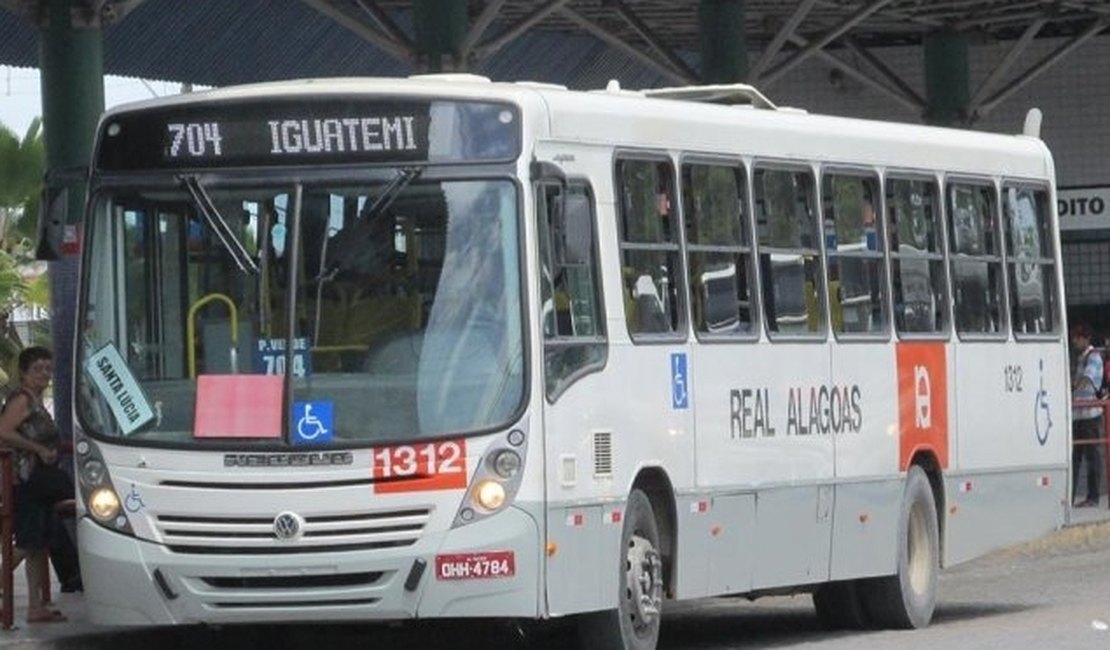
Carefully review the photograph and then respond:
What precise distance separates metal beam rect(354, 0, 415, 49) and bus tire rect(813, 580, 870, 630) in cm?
994

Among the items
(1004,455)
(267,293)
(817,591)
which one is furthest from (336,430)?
(1004,455)

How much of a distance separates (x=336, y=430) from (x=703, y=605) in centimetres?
740

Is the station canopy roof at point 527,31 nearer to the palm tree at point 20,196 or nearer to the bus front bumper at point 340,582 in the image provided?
the palm tree at point 20,196

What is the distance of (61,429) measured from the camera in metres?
18.6

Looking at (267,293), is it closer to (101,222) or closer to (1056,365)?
(101,222)

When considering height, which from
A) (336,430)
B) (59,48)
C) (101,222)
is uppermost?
(59,48)

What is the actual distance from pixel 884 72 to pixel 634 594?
22.6 metres

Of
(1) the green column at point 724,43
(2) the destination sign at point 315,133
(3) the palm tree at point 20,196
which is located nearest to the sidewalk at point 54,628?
(2) the destination sign at point 315,133

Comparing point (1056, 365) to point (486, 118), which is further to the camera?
point (1056, 365)

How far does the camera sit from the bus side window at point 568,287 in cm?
1357

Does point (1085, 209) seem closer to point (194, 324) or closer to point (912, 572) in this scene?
point (912, 572)

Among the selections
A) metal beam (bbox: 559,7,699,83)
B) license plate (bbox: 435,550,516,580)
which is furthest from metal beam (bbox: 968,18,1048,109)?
license plate (bbox: 435,550,516,580)

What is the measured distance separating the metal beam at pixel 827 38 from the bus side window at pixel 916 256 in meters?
13.7

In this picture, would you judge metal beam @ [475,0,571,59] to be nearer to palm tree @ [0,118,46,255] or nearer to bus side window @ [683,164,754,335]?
palm tree @ [0,118,46,255]
